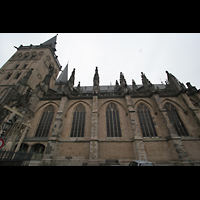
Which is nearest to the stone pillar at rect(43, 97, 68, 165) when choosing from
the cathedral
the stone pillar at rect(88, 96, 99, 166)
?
the cathedral

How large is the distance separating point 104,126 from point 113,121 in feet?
4.24

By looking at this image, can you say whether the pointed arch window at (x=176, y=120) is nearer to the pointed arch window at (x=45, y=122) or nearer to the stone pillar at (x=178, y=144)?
the stone pillar at (x=178, y=144)

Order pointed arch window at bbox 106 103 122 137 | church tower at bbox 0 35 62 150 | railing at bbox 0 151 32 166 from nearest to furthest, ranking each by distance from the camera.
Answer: railing at bbox 0 151 32 166, pointed arch window at bbox 106 103 122 137, church tower at bbox 0 35 62 150

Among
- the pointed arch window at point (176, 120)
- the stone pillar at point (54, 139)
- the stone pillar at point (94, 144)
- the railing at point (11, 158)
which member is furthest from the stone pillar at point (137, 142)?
the railing at point (11, 158)

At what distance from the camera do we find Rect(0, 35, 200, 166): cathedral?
30.9 feet

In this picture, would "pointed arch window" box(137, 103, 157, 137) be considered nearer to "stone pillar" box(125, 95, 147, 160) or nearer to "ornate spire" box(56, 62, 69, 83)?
"stone pillar" box(125, 95, 147, 160)

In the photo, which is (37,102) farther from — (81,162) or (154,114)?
(154,114)

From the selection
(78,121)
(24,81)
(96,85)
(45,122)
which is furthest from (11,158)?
(24,81)

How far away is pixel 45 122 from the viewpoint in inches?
483

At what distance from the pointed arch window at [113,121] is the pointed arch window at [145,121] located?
2711mm
